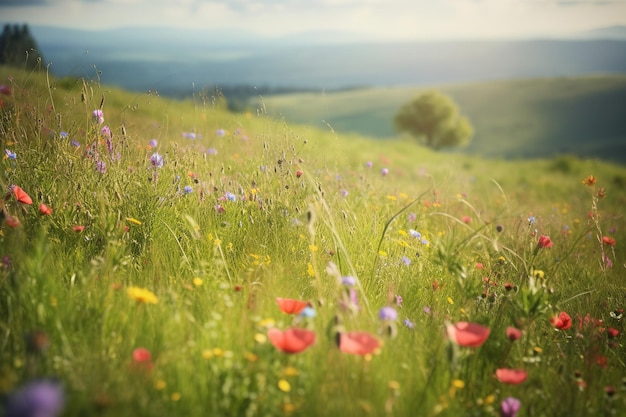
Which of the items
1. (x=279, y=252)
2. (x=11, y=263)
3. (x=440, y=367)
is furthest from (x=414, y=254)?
(x=11, y=263)

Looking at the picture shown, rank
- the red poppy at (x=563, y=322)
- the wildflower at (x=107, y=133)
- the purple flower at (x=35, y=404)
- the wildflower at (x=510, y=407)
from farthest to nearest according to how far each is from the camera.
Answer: the wildflower at (x=107, y=133), the red poppy at (x=563, y=322), the wildflower at (x=510, y=407), the purple flower at (x=35, y=404)

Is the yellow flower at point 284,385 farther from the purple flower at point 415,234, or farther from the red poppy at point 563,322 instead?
the purple flower at point 415,234

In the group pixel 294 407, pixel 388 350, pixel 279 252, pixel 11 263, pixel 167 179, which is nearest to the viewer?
pixel 294 407

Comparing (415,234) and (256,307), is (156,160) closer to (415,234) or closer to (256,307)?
(256,307)

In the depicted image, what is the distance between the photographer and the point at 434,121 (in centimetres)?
3325

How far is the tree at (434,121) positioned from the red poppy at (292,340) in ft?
109

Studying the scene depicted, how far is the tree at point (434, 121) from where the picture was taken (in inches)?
1286

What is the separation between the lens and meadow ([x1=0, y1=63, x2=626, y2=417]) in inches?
58.0

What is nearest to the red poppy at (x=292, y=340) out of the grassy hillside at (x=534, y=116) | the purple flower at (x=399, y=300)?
the purple flower at (x=399, y=300)

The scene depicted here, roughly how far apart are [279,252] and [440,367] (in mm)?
1203

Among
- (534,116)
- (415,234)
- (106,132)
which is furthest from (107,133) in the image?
(534,116)

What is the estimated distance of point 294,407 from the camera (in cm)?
142

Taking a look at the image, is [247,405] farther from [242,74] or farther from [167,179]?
[242,74]

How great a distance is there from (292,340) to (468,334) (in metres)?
0.66
